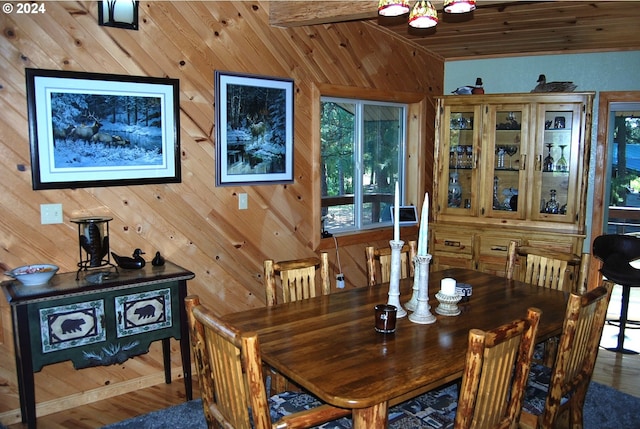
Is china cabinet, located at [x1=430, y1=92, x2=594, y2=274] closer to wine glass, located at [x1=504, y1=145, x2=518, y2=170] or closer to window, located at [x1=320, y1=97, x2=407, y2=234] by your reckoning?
wine glass, located at [x1=504, y1=145, x2=518, y2=170]

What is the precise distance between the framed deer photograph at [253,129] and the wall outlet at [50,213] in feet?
3.51

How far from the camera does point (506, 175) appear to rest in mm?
4973

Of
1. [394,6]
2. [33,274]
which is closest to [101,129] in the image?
[33,274]

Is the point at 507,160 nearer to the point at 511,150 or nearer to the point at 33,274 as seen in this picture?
the point at 511,150

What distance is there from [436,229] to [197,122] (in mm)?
2679

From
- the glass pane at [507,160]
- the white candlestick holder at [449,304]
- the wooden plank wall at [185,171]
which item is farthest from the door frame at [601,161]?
the white candlestick holder at [449,304]

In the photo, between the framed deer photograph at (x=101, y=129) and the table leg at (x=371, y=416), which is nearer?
the table leg at (x=371, y=416)

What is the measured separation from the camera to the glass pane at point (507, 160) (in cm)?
488

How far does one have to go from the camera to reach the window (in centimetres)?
469

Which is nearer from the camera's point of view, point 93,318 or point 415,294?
point 415,294

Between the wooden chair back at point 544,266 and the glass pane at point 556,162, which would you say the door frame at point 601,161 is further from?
the wooden chair back at point 544,266

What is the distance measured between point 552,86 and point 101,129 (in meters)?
3.83

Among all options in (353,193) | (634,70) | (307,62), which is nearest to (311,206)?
(353,193)

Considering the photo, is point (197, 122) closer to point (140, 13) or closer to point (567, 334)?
point (140, 13)
